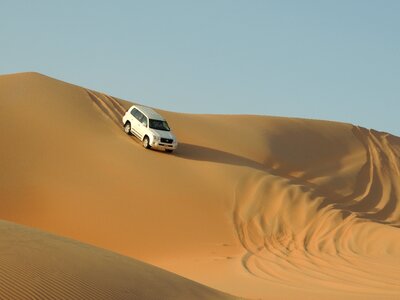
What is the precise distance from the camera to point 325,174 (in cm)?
2950

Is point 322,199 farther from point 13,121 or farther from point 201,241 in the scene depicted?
point 13,121

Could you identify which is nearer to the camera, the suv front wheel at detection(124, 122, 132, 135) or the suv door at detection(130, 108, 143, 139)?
the suv door at detection(130, 108, 143, 139)

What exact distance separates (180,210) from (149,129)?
5617 millimetres

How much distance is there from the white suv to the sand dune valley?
43 cm

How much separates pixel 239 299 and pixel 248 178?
13726 mm

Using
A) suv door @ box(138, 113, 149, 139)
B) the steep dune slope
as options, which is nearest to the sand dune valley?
the steep dune slope

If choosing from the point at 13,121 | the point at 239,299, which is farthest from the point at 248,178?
the point at 239,299

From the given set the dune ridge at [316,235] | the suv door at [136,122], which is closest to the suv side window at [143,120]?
the suv door at [136,122]

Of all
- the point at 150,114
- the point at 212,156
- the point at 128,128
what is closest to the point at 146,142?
the point at 150,114

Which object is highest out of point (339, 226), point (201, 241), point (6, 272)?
point (339, 226)

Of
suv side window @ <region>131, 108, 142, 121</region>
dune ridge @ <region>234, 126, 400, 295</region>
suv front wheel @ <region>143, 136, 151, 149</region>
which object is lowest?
dune ridge @ <region>234, 126, 400, 295</region>

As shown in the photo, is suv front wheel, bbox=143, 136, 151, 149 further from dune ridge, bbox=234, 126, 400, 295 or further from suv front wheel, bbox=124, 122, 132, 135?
dune ridge, bbox=234, 126, 400, 295

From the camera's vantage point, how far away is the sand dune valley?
8.92 meters

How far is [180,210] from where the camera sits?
792 inches
